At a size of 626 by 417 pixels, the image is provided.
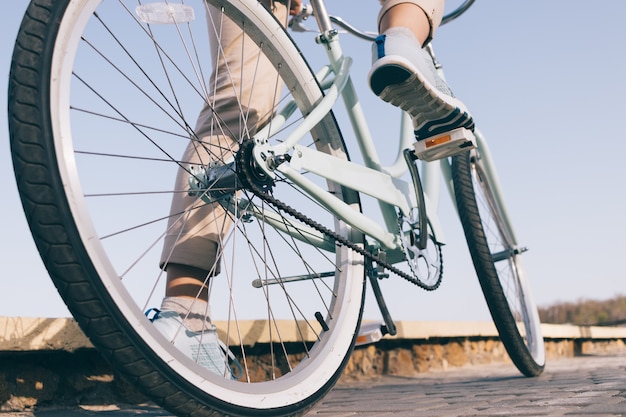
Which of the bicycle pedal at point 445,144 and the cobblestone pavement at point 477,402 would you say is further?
the bicycle pedal at point 445,144

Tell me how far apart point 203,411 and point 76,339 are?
2.86 ft

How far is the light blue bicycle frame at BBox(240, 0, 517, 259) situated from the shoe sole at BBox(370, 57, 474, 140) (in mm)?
195

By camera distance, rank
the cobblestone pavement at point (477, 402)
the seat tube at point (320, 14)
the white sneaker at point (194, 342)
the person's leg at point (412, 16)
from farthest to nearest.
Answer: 1. the seat tube at point (320, 14)
2. the person's leg at point (412, 16)
3. the cobblestone pavement at point (477, 402)
4. the white sneaker at point (194, 342)

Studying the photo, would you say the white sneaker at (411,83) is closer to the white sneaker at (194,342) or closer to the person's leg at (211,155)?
the person's leg at (211,155)

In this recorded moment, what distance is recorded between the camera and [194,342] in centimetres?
156

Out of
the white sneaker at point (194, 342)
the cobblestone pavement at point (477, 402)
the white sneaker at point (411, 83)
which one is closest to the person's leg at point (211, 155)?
the white sneaker at point (194, 342)

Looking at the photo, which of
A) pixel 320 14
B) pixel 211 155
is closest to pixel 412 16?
pixel 320 14

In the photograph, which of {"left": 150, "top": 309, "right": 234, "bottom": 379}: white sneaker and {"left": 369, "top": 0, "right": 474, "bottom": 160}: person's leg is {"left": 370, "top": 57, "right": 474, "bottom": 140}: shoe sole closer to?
{"left": 369, "top": 0, "right": 474, "bottom": 160}: person's leg

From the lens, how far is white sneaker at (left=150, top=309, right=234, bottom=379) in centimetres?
153

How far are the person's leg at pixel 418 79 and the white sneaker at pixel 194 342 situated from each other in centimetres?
82

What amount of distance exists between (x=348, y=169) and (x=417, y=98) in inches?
11.5

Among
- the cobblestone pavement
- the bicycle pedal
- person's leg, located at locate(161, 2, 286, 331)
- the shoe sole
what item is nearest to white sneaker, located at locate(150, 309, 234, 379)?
person's leg, located at locate(161, 2, 286, 331)

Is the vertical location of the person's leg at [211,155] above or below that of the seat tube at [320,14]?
below

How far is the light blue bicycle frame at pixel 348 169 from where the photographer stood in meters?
1.80
